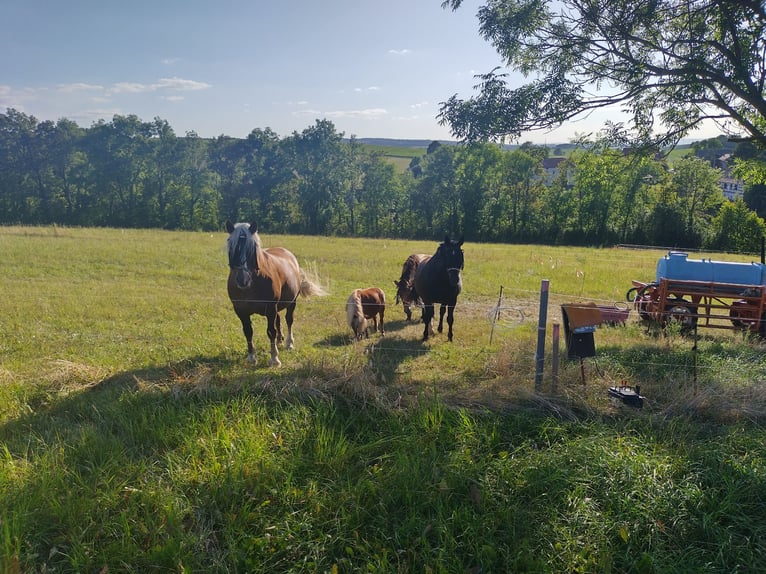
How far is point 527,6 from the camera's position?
752 cm

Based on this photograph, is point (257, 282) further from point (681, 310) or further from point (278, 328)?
point (681, 310)

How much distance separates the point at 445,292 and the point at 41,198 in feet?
209

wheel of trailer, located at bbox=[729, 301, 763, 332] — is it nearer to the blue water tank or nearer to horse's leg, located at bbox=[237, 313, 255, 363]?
the blue water tank

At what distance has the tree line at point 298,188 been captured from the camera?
164 feet

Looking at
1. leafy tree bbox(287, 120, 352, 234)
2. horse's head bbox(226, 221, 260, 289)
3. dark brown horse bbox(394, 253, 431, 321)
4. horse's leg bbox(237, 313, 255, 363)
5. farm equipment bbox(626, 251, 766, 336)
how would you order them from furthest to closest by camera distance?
leafy tree bbox(287, 120, 352, 234), dark brown horse bbox(394, 253, 431, 321), farm equipment bbox(626, 251, 766, 336), horse's leg bbox(237, 313, 255, 363), horse's head bbox(226, 221, 260, 289)

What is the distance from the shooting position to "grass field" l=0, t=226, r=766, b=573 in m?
3.10

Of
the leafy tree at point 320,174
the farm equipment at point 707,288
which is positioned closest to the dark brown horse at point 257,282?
the farm equipment at point 707,288

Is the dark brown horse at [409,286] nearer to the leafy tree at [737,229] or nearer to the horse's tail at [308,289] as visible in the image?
the horse's tail at [308,289]

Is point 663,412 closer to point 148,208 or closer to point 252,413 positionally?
point 252,413

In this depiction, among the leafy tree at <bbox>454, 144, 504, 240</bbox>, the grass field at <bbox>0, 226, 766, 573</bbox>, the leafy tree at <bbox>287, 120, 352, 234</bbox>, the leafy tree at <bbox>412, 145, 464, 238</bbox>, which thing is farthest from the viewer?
the leafy tree at <bbox>287, 120, 352, 234</bbox>

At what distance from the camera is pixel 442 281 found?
8.91 metres

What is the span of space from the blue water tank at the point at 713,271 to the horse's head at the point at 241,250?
8.66m

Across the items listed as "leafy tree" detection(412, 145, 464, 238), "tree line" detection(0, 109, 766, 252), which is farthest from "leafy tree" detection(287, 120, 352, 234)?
"leafy tree" detection(412, 145, 464, 238)

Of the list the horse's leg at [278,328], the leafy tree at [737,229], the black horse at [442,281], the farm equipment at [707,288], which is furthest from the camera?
the leafy tree at [737,229]
